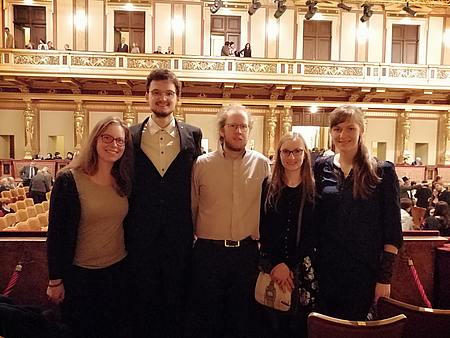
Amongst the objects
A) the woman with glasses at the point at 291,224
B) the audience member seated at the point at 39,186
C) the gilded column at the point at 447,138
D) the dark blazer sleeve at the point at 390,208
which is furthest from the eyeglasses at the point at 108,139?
the gilded column at the point at 447,138

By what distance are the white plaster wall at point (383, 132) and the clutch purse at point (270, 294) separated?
14.6 m

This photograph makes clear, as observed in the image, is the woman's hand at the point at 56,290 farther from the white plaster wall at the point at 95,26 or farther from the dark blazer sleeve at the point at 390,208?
the white plaster wall at the point at 95,26

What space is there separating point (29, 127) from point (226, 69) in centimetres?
720

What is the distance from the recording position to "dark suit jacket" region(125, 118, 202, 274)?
2205mm

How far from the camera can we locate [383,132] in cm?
1573

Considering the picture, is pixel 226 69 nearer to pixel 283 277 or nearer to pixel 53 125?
pixel 53 125

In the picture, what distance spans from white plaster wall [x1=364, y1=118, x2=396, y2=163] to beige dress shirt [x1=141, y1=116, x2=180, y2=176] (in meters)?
14.5

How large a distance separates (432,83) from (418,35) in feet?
8.33

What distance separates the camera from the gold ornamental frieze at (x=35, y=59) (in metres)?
13.1

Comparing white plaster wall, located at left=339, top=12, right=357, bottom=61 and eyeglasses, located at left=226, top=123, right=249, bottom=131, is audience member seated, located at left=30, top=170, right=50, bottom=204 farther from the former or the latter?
white plaster wall, located at left=339, top=12, right=357, bottom=61

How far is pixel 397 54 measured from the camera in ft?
52.3

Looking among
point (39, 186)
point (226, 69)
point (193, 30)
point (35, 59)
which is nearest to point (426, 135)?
point (226, 69)

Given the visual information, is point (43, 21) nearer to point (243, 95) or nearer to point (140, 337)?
point (243, 95)

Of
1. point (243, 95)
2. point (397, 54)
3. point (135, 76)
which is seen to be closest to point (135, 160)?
point (135, 76)
